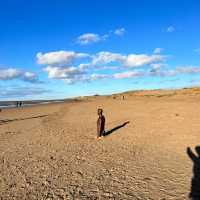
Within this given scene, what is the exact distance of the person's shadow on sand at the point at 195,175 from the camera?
7.19 meters

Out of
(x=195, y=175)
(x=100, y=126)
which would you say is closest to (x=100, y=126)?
(x=100, y=126)

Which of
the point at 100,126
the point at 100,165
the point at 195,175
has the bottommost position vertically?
the point at 100,165

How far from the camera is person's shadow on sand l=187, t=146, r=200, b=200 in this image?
7.19m

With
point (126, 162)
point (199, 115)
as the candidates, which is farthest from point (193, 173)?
point (199, 115)

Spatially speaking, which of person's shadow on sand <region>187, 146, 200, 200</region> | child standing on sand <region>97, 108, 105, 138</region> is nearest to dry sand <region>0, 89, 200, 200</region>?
person's shadow on sand <region>187, 146, 200, 200</region>

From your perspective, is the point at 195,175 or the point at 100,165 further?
the point at 100,165

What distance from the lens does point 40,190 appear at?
794 centimetres

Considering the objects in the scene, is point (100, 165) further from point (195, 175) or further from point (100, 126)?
point (100, 126)

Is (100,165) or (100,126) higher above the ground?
(100,126)

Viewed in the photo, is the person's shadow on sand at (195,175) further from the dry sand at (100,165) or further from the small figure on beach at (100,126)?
the small figure on beach at (100,126)

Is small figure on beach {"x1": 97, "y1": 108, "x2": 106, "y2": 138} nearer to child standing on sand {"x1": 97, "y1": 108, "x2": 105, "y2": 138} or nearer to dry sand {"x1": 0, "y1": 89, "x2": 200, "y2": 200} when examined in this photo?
child standing on sand {"x1": 97, "y1": 108, "x2": 105, "y2": 138}

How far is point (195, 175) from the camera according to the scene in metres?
8.70

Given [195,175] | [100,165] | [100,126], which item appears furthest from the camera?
[100,126]

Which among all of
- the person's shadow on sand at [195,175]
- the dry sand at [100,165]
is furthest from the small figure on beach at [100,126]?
the person's shadow on sand at [195,175]
